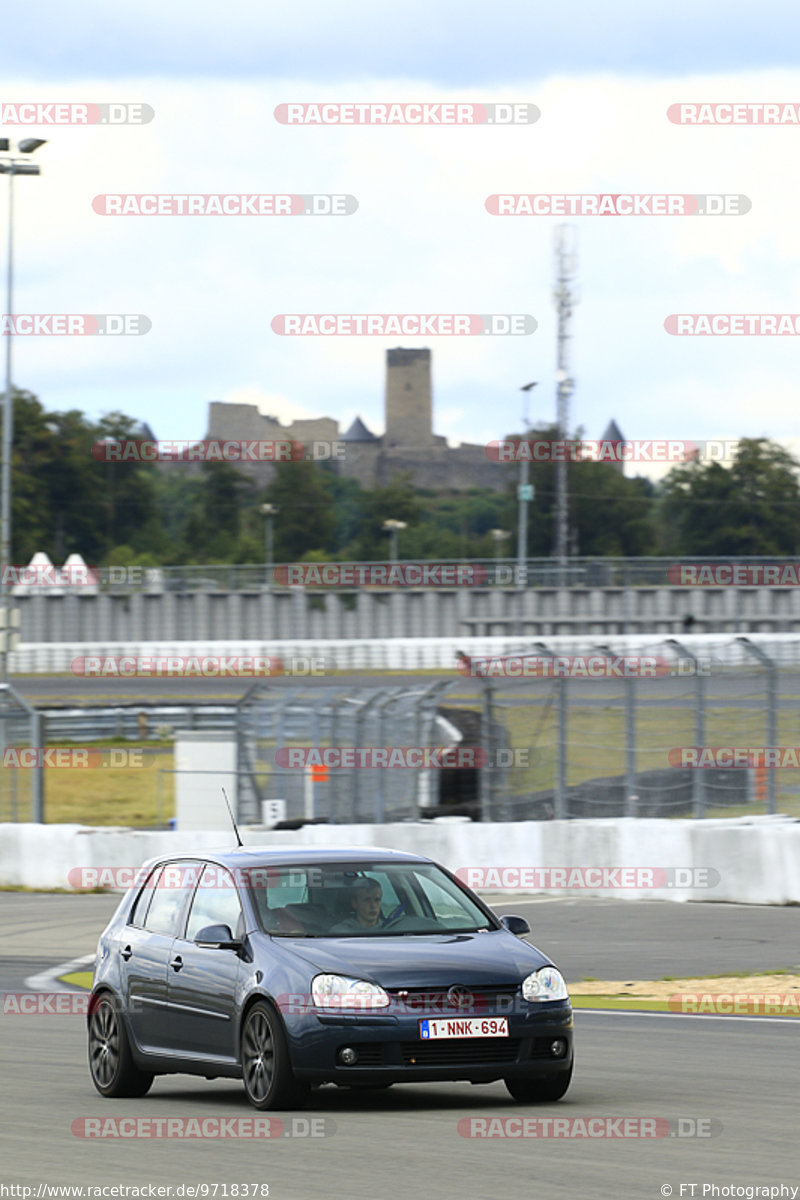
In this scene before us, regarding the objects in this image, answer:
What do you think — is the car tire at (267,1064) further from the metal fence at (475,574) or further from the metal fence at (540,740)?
the metal fence at (475,574)

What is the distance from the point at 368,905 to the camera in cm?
845

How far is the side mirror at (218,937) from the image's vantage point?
825cm

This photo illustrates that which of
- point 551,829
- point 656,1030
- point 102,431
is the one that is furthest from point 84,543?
point 656,1030

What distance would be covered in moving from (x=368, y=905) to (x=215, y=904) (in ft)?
2.44

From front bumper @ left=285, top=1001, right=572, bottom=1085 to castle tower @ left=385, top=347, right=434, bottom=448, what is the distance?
6841 inches

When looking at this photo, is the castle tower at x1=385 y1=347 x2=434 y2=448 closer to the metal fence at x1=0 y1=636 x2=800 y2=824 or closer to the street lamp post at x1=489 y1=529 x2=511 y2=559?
the street lamp post at x1=489 y1=529 x2=511 y2=559

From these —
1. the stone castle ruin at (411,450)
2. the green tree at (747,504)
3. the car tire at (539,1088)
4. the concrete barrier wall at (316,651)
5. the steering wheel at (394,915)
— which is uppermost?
the stone castle ruin at (411,450)

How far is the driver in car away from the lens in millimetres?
8328

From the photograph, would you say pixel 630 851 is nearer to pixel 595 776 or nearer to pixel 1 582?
pixel 595 776

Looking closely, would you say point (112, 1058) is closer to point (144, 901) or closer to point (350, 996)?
point (144, 901)

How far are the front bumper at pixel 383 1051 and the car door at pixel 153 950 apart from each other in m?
1.22

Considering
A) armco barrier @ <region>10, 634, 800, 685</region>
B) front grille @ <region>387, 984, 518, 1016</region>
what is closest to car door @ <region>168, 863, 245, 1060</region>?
front grille @ <region>387, 984, 518, 1016</region>

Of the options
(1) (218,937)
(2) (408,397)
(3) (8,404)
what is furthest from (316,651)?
(2) (408,397)

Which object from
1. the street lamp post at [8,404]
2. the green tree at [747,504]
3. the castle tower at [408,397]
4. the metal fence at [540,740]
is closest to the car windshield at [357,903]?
the metal fence at [540,740]
